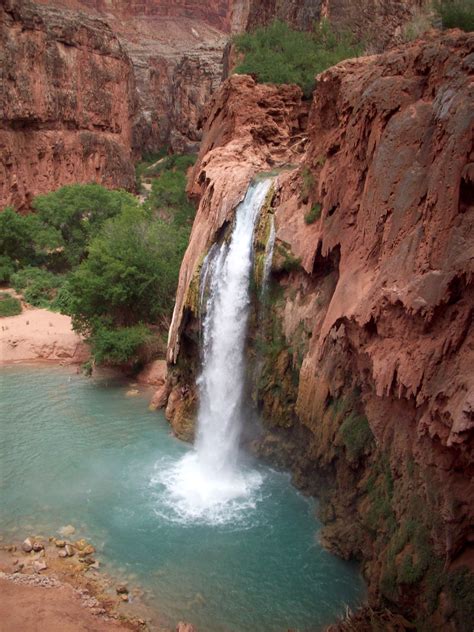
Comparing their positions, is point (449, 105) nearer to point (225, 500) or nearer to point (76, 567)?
point (225, 500)

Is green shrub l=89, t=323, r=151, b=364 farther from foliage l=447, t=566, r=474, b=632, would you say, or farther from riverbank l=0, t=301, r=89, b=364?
foliage l=447, t=566, r=474, b=632

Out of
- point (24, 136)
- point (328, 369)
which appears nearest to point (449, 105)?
point (328, 369)

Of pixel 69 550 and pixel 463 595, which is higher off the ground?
pixel 463 595

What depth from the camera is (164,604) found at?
8430 millimetres

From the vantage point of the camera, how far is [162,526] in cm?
1023

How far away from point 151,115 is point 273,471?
147 ft

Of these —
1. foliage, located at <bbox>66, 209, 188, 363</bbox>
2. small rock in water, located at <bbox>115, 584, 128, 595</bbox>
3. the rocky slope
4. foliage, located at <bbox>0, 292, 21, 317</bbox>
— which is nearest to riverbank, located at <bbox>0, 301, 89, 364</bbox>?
foliage, located at <bbox>0, 292, 21, 317</bbox>

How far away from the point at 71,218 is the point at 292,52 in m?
12.4

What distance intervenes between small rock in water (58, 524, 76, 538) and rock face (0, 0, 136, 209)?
22.5 metres

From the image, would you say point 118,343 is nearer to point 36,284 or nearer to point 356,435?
point 36,284

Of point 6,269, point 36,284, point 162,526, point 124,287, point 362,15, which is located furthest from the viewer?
point 6,269

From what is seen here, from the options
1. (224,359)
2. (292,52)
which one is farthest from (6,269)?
(224,359)

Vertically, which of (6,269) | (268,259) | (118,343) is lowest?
(6,269)

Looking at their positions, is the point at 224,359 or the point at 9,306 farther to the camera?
the point at 9,306
